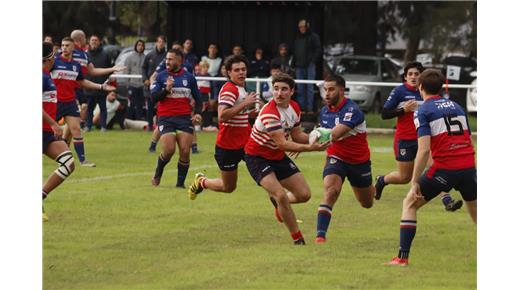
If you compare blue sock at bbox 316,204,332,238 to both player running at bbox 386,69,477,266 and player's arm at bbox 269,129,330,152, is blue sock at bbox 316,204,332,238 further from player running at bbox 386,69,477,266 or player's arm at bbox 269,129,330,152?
player running at bbox 386,69,477,266

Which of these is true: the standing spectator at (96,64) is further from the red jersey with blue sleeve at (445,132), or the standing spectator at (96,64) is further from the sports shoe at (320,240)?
the red jersey with blue sleeve at (445,132)

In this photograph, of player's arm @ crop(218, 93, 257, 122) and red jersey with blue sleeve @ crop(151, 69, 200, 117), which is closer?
player's arm @ crop(218, 93, 257, 122)

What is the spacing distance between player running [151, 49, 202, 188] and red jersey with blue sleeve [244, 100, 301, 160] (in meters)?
5.03

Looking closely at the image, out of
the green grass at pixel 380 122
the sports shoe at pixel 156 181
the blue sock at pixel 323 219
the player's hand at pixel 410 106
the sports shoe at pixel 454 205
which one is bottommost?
the green grass at pixel 380 122

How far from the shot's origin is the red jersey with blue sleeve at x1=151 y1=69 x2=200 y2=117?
60.3ft

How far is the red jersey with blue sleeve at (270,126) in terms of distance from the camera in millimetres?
12797

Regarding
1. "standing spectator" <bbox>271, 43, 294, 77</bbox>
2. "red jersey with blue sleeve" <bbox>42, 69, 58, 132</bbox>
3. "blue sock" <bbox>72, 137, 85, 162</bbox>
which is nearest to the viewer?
"red jersey with blue sleeve" <bbox>42, 69, 58, 132</bbox>

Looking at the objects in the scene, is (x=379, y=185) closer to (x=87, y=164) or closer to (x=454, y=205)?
(x=454, y=205)

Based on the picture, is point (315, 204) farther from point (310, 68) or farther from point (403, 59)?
point (403, 59)

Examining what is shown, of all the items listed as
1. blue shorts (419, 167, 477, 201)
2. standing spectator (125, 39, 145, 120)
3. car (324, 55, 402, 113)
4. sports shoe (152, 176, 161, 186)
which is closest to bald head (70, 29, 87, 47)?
sports shoe (152, 176, 161, 186)

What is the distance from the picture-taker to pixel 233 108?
14.1m

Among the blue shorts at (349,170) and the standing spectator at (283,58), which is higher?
the standing spectator at (283,58)

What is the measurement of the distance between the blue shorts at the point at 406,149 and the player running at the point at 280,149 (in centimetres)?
279

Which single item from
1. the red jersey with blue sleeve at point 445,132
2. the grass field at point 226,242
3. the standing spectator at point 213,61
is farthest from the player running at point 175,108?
the standing spectator at point 213,61
